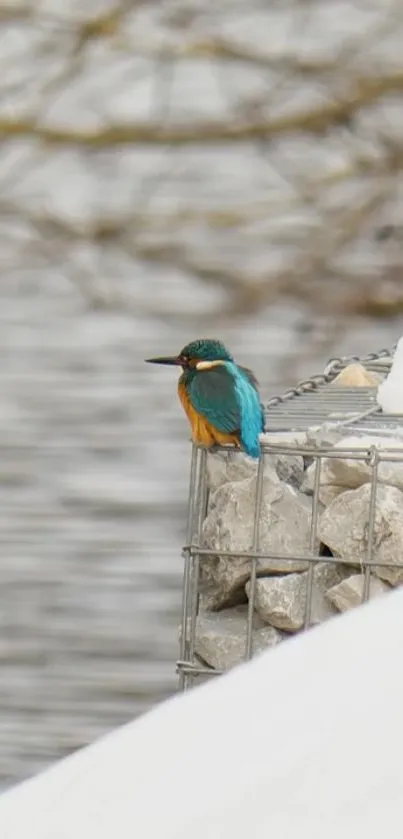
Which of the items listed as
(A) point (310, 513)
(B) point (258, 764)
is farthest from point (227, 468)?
(B) point (258, 764)

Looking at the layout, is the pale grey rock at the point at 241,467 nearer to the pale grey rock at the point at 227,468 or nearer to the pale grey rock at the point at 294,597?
the pale grey rock at the point at 227,468

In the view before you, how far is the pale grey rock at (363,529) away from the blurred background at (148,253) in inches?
27.3

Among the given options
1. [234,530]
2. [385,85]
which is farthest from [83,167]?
[234,530]

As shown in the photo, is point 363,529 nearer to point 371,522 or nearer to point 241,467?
point 371,522

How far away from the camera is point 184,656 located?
1244 mm

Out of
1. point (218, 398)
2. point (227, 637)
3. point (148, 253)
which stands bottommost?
point (227, 637)

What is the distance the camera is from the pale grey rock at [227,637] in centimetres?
120

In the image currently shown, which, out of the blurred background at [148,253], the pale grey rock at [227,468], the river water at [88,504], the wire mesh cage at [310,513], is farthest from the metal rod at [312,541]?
the river water at [88,504]

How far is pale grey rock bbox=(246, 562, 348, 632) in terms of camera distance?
117 cm

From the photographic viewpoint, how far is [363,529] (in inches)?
44.9

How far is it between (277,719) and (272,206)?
1590 millimetres

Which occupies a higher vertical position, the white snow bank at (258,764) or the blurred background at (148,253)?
the blurred background at (148,253)

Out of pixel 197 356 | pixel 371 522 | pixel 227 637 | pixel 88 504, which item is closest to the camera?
pixel 371 522

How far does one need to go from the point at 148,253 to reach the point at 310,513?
853 mm
